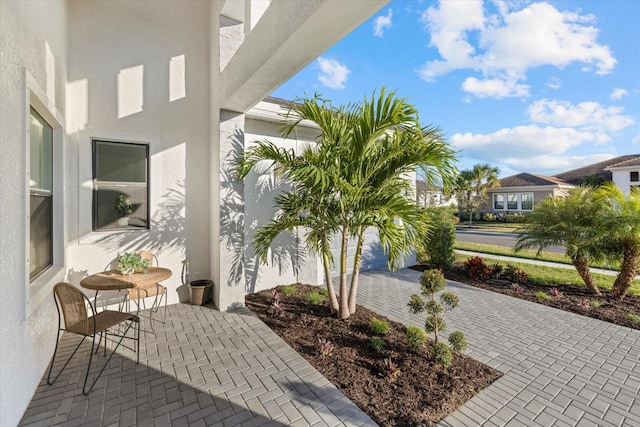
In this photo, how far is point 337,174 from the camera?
420cm

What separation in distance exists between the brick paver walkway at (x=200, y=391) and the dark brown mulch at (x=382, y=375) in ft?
0.64

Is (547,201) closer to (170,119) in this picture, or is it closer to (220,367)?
(220,367)

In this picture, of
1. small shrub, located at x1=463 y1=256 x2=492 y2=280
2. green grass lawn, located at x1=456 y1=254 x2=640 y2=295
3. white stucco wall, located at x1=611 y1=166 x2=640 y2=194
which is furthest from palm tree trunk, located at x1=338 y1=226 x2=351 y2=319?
white stucco wall, located at x1=611 y1=166 x2=640 y2=194

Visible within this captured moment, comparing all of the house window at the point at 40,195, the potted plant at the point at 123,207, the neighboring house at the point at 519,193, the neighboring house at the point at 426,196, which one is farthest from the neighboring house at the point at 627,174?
the house window at the point at 40,195

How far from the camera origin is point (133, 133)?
16.5 feet

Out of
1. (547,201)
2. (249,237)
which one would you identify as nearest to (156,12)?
(249,237)

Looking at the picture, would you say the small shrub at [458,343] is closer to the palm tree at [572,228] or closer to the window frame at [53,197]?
the window frame at [53,197]

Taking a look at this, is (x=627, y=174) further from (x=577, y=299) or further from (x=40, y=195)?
(x=40, y=195)

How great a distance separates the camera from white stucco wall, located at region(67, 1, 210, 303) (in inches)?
184

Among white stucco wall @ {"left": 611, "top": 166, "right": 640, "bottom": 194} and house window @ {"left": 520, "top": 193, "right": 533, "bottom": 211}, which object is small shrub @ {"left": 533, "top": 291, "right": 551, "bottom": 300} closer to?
house window @ {"left": 520, "top": 193, "right": 533, "bottom": 211}

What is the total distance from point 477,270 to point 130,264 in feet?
27.2

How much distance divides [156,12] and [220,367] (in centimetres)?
629

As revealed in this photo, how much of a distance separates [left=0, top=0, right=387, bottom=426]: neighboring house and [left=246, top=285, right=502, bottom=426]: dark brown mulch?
6.03ft

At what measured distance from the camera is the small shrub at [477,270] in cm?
779
